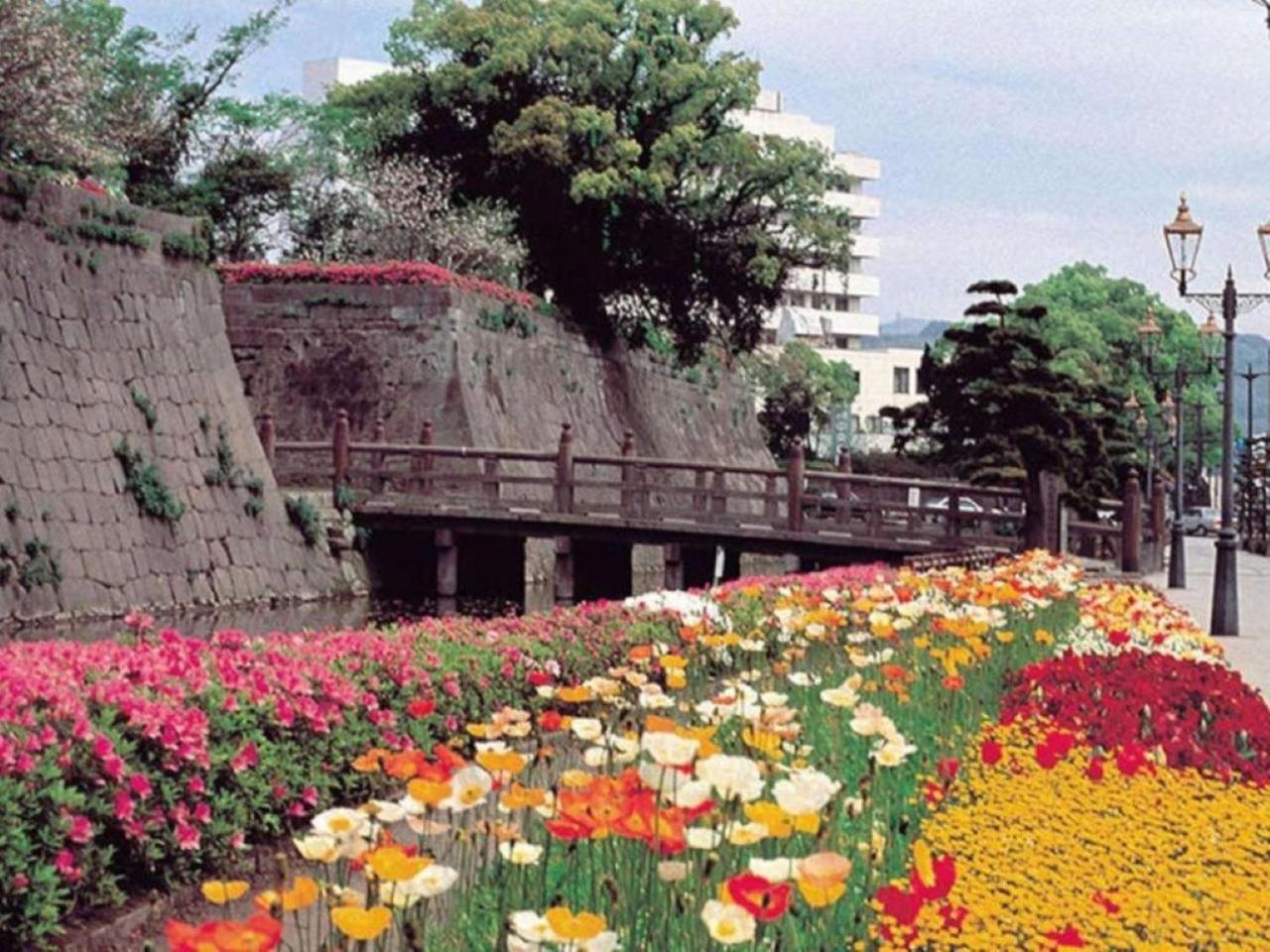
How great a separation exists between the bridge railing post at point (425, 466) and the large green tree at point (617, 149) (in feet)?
29.3

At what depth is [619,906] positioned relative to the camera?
17.2 ft

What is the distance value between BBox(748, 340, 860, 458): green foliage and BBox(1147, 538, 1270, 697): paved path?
29.0m

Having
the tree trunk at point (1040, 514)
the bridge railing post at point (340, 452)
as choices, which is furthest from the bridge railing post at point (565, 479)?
the tree trunk at point (1040, 514)

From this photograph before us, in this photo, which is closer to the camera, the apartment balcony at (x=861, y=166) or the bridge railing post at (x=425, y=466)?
the bridge railing post at (x=425, y=466)

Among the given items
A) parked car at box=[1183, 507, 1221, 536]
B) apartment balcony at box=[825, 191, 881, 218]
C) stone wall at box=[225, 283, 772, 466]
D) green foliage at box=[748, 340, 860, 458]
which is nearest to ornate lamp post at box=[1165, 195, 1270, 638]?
stone wall at box=[225, 283, 772, 466]

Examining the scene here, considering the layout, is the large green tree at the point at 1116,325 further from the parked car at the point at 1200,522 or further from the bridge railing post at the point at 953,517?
the bridge railing post at the point at 953,517

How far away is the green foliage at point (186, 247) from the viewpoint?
31578 mm

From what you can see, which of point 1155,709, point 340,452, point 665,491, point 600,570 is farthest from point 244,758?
point 600,570

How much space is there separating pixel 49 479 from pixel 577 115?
20633 millimetres

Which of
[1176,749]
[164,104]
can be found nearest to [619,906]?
[1176,749]

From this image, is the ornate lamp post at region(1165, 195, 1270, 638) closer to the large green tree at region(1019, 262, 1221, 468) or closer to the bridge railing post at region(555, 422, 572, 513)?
the bridge railing post at region(555, 422, 572, 513)

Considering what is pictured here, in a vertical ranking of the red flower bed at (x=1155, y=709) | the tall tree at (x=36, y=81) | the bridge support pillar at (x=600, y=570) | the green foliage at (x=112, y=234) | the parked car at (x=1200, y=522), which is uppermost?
the tall tree at (x=36, y=81)

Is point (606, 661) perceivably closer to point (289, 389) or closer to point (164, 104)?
point (289, 389)

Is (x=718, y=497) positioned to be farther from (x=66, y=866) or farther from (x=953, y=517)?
(x=66, y=866)
